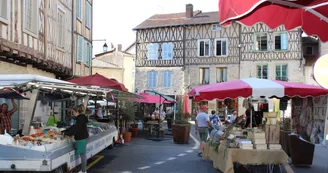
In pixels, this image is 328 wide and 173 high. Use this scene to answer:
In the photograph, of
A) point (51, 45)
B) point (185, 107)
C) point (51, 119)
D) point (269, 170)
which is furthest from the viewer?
point (185, 107)

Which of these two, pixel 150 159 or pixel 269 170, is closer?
pixel 269 170

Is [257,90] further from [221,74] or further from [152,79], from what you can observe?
[152,79]

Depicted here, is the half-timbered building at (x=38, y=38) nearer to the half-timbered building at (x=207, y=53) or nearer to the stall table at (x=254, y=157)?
the stall table at (x=254, y=157)

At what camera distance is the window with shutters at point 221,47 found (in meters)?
29.0

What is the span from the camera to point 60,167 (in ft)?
18.8

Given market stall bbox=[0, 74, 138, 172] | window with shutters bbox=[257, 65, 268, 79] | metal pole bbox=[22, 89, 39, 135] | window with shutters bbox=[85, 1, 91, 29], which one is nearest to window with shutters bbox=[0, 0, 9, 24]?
market stall bbox=[0, 74, 138, 172]

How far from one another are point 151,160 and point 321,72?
5692 millimetres

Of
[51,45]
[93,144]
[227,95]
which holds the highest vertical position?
[51,45]

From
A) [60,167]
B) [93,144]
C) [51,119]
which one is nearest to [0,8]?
[51,119]

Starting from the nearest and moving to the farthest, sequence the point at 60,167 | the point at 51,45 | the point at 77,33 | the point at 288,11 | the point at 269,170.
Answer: the point at 288,11 → the point at 60,167 → the point at 269,170 → the point at 51,45 → the point at 77,33

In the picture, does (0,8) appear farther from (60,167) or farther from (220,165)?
(220,165)

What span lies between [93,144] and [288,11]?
197 inches

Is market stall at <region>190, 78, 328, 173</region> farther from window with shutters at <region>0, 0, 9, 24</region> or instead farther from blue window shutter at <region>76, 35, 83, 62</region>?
blue window shutter at <region>76, 35, 83, 62</region>

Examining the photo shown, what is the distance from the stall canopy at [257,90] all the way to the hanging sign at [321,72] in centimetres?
262
